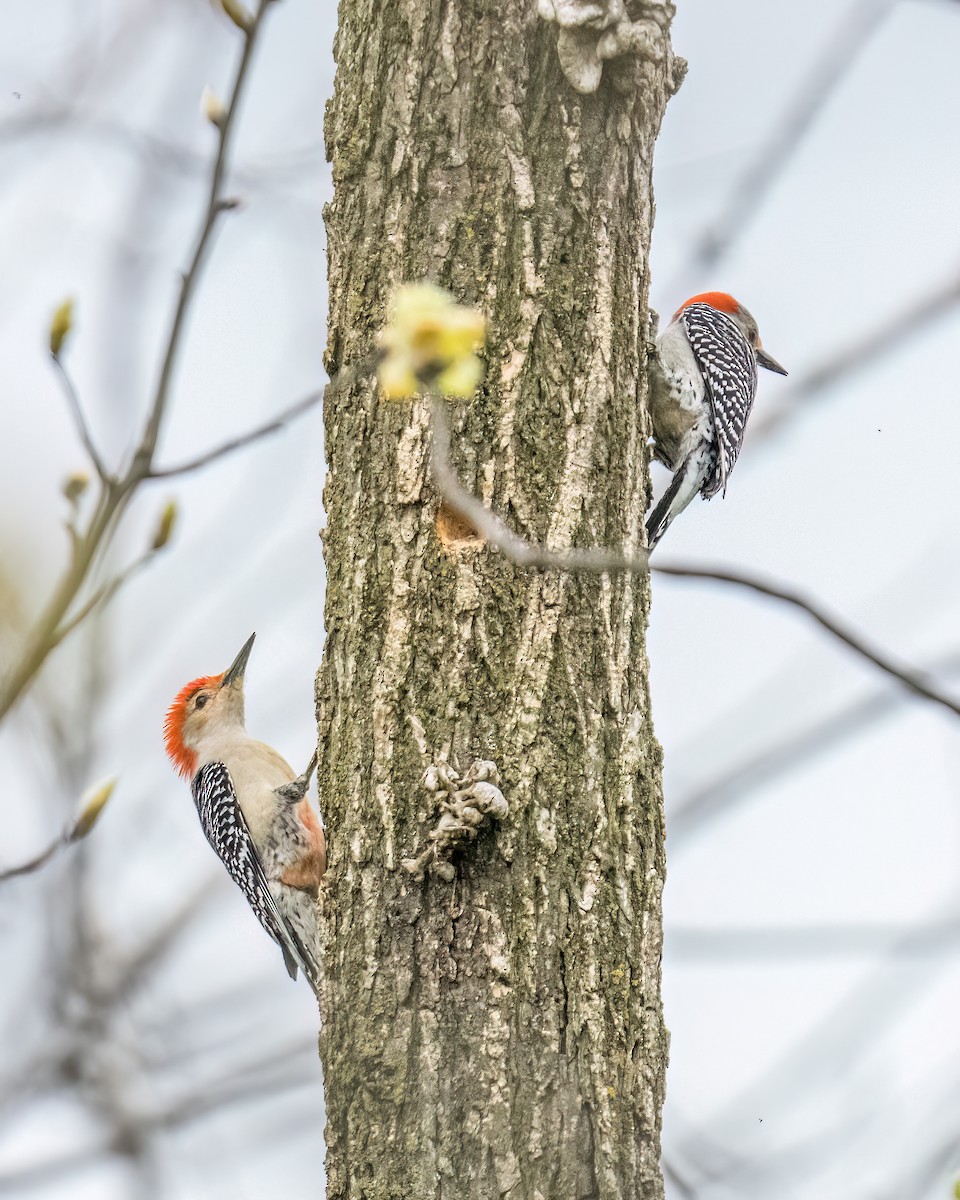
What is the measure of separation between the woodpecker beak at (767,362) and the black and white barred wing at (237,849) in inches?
141

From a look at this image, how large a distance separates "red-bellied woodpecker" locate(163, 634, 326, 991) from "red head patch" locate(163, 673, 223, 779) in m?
0.02

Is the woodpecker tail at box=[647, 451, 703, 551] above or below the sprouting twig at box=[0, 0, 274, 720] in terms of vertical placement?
above

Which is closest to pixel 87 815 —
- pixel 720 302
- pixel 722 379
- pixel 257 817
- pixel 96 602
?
pixel 96 602

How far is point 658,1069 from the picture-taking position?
2.71m

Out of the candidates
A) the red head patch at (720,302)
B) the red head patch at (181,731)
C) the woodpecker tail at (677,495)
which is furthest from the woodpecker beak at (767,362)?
the red head patch at (181,731)

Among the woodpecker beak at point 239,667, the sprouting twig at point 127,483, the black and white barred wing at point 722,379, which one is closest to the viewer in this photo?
the sprouting twig at point 127,483

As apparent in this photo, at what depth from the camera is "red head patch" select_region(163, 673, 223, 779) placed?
619cm

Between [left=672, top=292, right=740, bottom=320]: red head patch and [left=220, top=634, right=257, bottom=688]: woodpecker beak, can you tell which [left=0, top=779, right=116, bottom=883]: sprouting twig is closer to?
[left=220, top=634, right=257, bottom=688]: woodpecker beak

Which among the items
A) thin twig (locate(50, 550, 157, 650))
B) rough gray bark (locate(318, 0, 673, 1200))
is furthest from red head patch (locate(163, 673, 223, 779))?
thin twig (locate(50, 550, 157, 650))

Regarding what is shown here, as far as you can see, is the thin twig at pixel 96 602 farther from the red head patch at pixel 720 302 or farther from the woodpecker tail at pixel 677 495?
the red head patch at pixel 720 302

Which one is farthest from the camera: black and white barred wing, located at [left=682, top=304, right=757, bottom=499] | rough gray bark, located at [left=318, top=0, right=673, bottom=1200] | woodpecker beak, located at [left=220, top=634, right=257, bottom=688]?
woodpecker beak, located at [left=220, top=634, right=257, bottom=688]

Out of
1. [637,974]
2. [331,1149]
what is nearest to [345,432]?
[637,974]

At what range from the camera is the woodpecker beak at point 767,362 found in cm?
699

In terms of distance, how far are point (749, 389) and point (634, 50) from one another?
3.02 m
